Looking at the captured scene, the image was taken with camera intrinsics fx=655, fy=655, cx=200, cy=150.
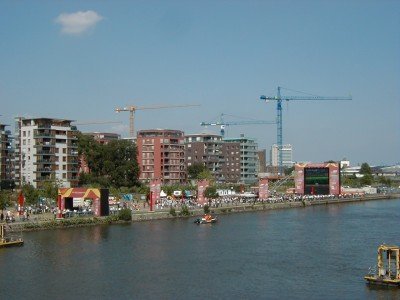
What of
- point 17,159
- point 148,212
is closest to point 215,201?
point 148,212

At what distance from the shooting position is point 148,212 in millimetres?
40469

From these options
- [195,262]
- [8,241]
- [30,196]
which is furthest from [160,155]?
[195,262]

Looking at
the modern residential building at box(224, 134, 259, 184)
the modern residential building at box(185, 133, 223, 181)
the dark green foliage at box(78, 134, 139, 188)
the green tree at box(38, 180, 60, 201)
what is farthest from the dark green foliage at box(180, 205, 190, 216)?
the modern residential building at box(224, 134, 259, 184)

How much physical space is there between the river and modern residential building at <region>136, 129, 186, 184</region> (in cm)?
2977

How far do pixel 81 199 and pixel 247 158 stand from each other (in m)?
47.8

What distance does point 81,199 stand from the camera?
1453 inches

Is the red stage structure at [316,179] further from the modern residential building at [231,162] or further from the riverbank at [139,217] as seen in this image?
the modern residential building at [231,162]

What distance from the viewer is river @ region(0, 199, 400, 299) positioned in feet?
58.8

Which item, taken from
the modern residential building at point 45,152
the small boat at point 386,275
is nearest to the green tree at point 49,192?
the modern residential building at point 45,152

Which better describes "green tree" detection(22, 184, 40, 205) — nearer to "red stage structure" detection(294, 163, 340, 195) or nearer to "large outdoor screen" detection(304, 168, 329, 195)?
"red stage structure" detection(294, 163, 340, 195)

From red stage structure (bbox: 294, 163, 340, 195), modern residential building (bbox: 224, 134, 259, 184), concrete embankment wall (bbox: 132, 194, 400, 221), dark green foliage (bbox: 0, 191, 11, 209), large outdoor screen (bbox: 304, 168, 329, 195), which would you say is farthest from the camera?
modern residential building (bbox: 224, 134, 259, 184)

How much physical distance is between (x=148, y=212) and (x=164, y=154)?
2489cm

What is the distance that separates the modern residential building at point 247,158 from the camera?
8181cm

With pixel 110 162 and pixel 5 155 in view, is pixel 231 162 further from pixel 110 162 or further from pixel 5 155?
pixel 5 155
